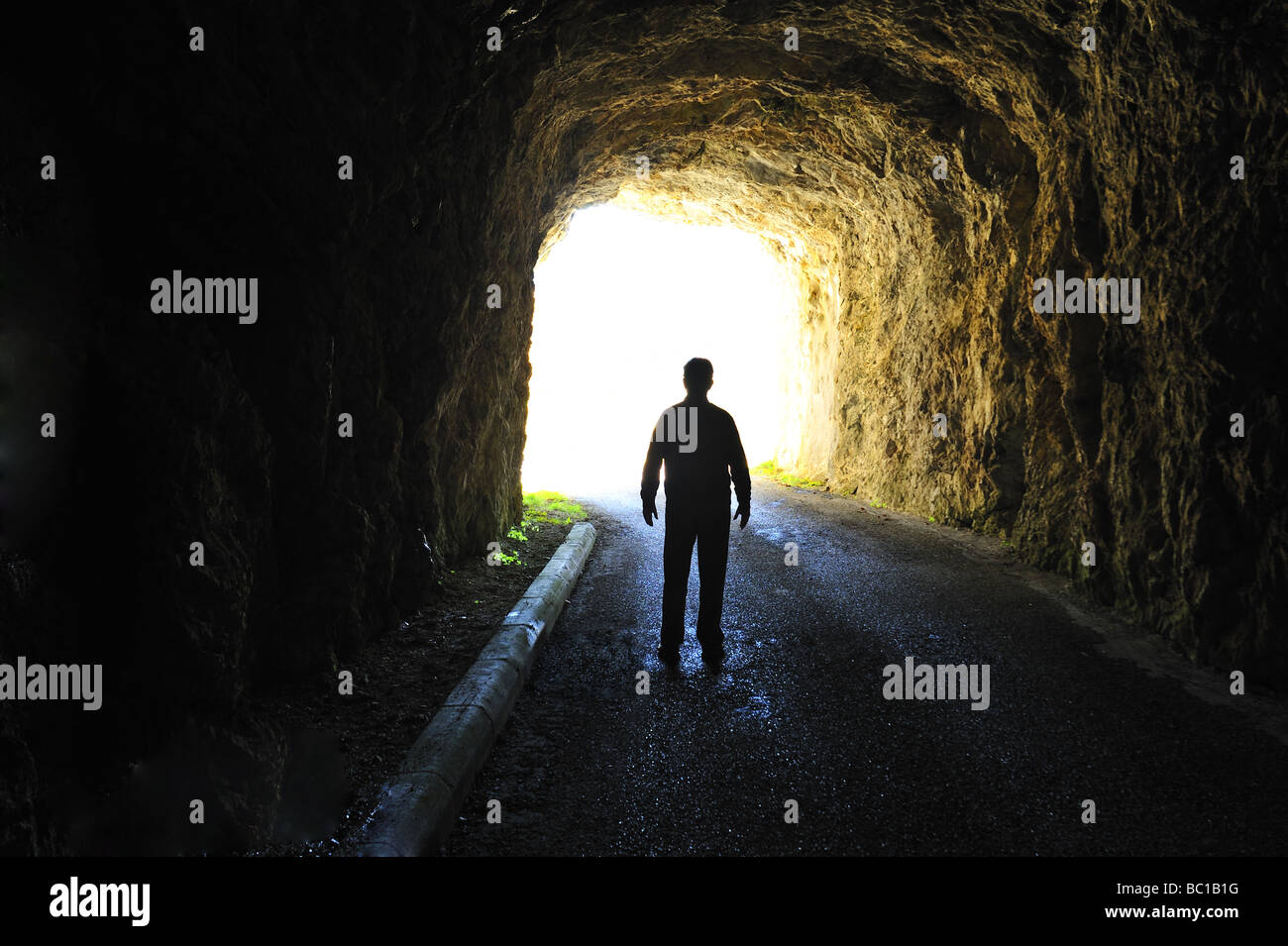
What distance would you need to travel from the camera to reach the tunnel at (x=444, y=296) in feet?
10.0

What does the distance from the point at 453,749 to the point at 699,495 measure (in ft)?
8.87

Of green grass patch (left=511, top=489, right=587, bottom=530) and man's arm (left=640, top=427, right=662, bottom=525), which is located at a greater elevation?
man's arm (left=640, top=427, right=662, bottom=525)

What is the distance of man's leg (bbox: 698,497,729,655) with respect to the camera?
5699mm

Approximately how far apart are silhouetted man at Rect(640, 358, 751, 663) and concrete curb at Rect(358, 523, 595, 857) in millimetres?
1133

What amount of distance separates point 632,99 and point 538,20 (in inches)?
125

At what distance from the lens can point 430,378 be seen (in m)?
6.30

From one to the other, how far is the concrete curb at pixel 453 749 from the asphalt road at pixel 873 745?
5.0 inches

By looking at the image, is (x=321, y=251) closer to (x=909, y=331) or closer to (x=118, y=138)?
(x=118, y=138)

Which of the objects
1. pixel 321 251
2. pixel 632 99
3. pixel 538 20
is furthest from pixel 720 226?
pixel 321 251

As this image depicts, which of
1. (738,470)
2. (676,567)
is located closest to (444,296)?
(738,470)
